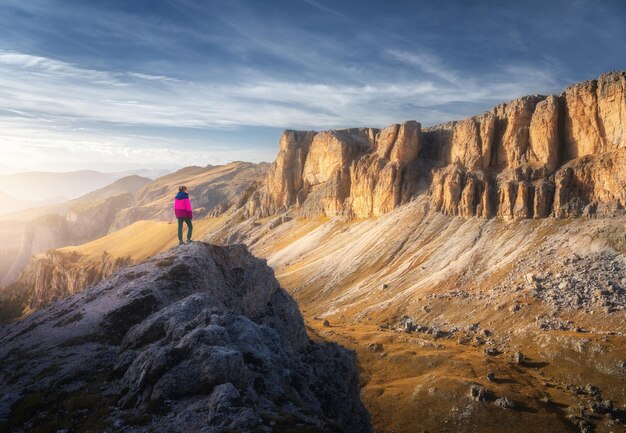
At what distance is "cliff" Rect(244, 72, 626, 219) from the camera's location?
100 m

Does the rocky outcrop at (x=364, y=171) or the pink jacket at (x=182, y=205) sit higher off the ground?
the rocky outcrop at (x=364, y=171)

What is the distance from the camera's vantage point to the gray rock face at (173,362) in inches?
720

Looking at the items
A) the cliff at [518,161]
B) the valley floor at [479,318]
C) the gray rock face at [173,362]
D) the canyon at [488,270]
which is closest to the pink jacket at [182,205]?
the gray rock face at [173,362]

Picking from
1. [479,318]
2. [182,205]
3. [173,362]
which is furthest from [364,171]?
[173,362]

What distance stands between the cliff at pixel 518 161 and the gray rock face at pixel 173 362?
90395 mm

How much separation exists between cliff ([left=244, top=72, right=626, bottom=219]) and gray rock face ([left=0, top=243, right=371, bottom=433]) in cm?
9039

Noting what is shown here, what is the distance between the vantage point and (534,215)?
345ft

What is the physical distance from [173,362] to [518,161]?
119315 millimetres

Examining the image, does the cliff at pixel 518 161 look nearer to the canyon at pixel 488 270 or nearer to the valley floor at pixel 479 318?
the canyon at pixel 488 270

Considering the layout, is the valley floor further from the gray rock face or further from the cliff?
the gray rock face

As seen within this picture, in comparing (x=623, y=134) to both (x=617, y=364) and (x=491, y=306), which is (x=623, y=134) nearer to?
(x=491, y=306)

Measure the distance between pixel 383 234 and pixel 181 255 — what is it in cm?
10262

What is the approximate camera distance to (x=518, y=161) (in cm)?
11850

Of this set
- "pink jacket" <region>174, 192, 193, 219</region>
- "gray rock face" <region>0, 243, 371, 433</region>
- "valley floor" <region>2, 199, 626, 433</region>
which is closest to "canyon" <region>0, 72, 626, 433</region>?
"valley floor" <region>2, 199, 626, 433</region>
